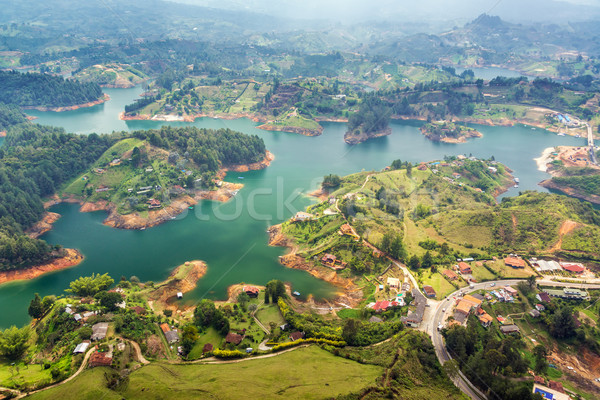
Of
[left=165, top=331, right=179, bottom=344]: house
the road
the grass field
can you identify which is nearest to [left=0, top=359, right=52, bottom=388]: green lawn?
[left=165, top=331, right=179, bottom=344]: house

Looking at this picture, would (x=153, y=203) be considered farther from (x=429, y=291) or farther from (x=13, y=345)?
(x=429, y=291)

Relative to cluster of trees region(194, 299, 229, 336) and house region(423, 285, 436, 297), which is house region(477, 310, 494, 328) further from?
cluster of trees region(194, 299, 229, 336)

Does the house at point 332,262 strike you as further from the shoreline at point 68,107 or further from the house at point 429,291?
the shoreline at point 68,107

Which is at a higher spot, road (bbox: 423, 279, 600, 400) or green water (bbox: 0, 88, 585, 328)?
road (bbox: 423, 279, 600, 400)

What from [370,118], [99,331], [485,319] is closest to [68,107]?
[370,118]

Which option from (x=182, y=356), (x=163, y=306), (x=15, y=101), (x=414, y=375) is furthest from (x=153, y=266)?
(x=15, y=101)

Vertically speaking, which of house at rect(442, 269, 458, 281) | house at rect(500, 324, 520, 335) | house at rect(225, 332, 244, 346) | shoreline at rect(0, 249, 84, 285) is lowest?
shoreline at rect(0, 249, 84, 285)

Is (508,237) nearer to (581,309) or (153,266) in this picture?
(581,309)
